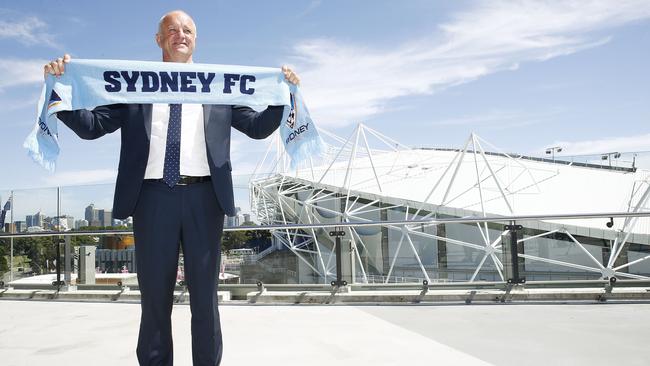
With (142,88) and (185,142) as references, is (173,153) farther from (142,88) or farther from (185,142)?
(142,88)

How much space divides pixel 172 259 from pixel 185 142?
1.90 feet

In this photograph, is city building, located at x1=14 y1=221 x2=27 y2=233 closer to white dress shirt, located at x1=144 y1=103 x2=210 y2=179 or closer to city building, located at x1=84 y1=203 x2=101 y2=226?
city building, located at x1=84 y1=203 x2=101 y2=226

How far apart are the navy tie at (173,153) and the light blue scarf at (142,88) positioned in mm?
129

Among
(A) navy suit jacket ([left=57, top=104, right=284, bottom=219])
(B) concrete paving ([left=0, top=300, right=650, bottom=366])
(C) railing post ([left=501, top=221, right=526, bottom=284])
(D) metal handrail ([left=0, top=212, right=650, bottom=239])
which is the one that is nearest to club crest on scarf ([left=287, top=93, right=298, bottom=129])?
(A) navy suit jacket ([left=57, top=104, right=284, bottom=219])

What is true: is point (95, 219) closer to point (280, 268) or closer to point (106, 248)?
point (106, 248)

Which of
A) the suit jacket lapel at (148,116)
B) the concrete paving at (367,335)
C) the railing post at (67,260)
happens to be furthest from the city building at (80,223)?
the suit jacket lapel at (148,116)

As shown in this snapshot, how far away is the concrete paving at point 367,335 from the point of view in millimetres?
3619

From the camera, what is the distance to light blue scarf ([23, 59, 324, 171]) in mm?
2801

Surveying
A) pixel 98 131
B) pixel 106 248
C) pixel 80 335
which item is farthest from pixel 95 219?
pixel 98 131

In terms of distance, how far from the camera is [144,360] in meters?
2.60

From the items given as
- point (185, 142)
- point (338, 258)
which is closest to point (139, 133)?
point (185, 142)

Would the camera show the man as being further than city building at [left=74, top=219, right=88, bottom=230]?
No

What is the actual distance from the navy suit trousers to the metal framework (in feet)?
3.88

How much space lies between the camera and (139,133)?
8.73 feet
